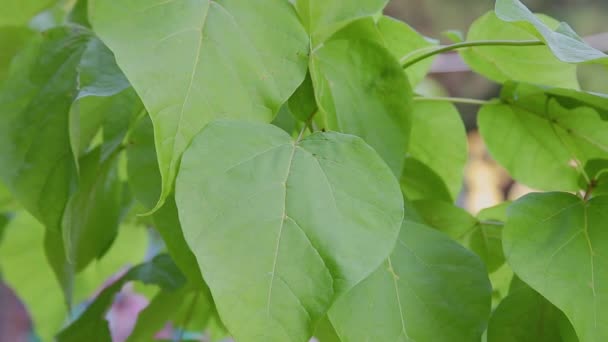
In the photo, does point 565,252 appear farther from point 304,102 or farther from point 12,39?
point 12,39

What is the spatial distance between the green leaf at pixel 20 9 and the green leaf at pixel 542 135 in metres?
0.29

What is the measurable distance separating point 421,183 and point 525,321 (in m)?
0.12

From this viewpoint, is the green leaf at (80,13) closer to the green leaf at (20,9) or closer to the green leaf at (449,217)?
the green leaf at (20,9)

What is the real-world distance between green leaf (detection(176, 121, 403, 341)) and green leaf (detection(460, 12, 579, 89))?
0.15 meters

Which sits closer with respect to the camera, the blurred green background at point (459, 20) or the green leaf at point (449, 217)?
the green leaf at point (449, 217)

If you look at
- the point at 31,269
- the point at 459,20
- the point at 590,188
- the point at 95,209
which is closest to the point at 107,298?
the point at 95,209

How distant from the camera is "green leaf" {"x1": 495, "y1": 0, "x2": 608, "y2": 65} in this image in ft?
0.82

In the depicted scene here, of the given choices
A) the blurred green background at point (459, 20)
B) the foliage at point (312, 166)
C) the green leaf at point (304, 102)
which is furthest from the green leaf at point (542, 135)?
the blurred green background at point (459, 20)

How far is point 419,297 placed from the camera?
0.27m

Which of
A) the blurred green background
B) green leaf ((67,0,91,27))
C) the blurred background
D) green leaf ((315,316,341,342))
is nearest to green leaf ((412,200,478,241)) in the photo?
green leaf ((315,316,341,342))

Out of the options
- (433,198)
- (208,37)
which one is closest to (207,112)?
(208,37)

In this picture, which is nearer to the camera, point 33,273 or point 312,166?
point 312,166

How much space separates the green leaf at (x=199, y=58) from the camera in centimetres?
24

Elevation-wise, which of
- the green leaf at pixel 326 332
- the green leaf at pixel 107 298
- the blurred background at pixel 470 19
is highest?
the green leaf at pixel 326 332
